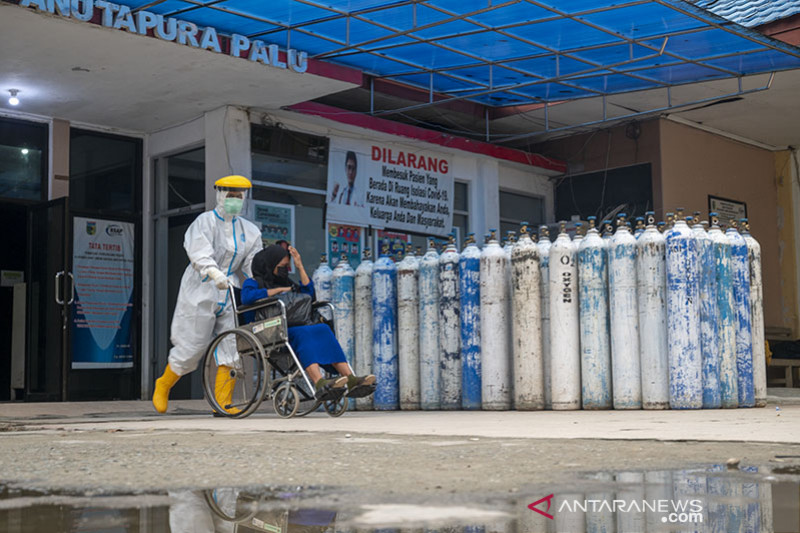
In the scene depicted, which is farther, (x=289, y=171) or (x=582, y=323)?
(x=289, y=171)

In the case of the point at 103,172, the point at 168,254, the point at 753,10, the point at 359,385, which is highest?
the point at 753,10

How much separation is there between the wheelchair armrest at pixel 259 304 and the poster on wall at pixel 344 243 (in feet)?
17.3

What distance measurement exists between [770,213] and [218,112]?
374 inches

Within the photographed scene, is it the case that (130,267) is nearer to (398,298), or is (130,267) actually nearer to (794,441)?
(398,298)

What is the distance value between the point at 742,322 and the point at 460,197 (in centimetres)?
751

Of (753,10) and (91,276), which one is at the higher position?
(753,10)

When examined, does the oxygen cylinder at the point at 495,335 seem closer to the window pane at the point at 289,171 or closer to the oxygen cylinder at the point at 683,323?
the oxygen cylinder at the point at 683,323

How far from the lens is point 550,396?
27.3 feet

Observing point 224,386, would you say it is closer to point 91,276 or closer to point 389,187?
point 91,276

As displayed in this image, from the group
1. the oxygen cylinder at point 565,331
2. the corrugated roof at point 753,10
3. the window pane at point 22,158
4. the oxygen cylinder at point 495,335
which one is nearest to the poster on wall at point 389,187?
the window pane at point 22,158

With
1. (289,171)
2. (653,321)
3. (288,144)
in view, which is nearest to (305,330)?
(653,321)

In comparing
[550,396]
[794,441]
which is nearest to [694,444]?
[794,441]

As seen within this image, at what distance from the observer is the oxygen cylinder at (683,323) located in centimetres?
757

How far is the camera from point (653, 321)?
25.5ft
